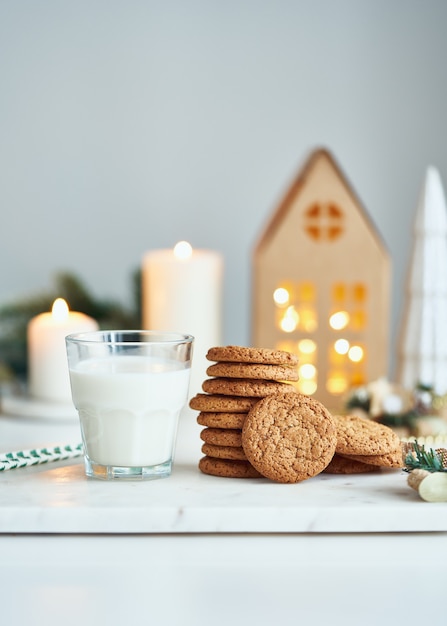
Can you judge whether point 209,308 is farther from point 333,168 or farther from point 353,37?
point 353,37

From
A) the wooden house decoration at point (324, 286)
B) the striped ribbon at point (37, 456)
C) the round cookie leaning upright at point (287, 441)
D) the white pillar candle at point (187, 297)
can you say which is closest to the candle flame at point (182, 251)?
the white pillar candle at point (187, 297)

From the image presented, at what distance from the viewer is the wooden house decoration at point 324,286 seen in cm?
158

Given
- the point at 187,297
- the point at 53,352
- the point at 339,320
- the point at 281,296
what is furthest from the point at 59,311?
the point at 339,320

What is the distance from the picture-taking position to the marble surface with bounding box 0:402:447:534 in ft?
2.60

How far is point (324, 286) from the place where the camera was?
5.21 ft

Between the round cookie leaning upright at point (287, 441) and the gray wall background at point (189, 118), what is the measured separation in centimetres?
115

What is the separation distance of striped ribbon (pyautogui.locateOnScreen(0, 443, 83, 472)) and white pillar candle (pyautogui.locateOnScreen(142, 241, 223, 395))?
60 centimetres

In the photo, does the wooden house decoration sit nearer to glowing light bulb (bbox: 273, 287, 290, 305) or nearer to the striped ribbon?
glowing light bulb (bbox: 273, 287, 290, 305)

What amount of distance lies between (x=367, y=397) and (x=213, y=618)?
34.1 inches

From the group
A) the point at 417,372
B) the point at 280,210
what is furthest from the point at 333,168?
the point at 417,372

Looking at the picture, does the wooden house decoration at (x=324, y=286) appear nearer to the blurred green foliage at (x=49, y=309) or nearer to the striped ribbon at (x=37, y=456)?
the blurred green foliage at (x=49, y=309)

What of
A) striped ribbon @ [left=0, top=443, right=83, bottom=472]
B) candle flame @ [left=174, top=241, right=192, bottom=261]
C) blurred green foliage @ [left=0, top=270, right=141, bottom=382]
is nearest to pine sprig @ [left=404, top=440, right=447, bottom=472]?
striped ribbon @ [left=0, top=443, right=83, bottom=472]

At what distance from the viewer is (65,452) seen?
39.3 inches

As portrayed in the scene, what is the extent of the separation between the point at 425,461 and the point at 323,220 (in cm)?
77
